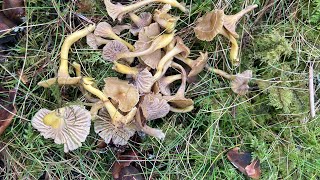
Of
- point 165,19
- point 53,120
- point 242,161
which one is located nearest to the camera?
point 53,120

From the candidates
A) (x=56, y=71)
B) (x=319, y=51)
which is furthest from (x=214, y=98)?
(x=56, y=71)

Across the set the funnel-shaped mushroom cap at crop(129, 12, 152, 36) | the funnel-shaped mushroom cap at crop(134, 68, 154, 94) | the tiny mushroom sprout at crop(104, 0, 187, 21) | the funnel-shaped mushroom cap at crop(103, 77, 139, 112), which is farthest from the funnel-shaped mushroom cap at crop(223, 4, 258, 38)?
the funnel-shaped mushroom cap at crop(103, 77, 139, 112)

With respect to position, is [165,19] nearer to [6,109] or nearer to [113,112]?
[113,112]

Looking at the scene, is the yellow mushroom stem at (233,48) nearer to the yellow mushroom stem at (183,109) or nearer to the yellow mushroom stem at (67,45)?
the yellow mushroom stem at (183,109)

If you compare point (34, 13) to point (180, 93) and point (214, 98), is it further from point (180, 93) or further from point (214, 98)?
point (214, 98)

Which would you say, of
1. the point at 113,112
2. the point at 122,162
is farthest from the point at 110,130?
the point at 122,162

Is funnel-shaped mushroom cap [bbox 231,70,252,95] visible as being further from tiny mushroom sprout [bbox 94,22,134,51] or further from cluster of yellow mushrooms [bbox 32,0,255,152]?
tiny mushroom sprout [bbox 94,22,134,51]
